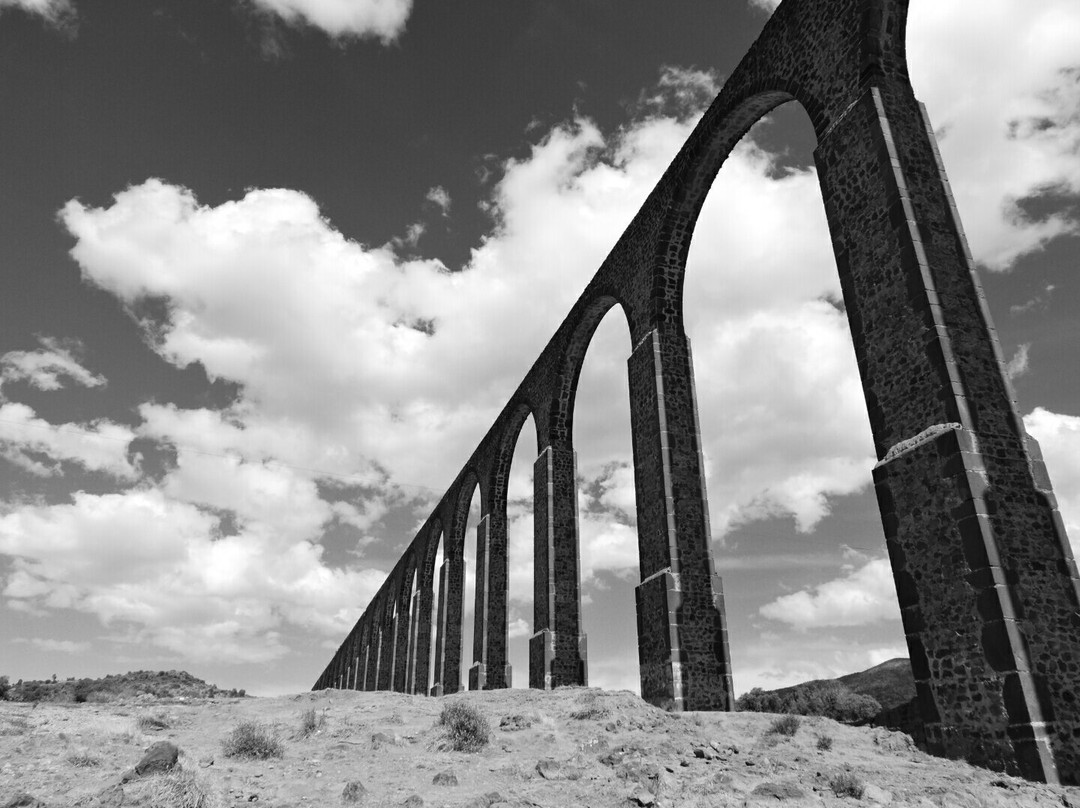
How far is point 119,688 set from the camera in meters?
23.8

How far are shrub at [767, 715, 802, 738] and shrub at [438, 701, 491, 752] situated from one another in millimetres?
3396

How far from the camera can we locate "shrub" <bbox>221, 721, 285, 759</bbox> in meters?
8.08

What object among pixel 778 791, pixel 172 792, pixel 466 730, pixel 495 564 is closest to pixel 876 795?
pixel 778 791

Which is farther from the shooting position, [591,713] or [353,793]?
[591,713]

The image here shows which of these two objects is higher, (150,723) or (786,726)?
(150,723)

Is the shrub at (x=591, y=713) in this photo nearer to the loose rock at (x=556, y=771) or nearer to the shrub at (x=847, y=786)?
the loose rock at (x=556, y=771)

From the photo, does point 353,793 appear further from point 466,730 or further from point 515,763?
point 466,730

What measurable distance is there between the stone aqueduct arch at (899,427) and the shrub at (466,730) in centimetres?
413

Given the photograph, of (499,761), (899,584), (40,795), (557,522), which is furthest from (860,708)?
(40,795)

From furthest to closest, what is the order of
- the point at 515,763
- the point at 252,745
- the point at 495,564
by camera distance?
the point at 495,564 < the point at 252,745 < the point at 515,763

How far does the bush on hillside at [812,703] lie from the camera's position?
21.2m

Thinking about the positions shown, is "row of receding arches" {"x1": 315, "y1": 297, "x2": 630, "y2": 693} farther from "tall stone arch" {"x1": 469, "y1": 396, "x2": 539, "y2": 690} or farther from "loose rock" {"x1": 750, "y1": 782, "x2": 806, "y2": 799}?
"loose rock" {"x1": 750, "y1": 782, "x2": 806, "y2": 799}

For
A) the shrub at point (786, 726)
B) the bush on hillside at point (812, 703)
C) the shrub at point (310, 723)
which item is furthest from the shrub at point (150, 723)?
the bush on hillside at point (812, 703)

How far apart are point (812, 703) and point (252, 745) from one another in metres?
18.4
